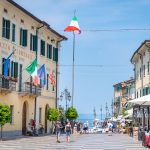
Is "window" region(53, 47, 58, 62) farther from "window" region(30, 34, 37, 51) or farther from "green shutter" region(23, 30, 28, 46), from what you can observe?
"green shutter" region(23, 30, 28, 46)

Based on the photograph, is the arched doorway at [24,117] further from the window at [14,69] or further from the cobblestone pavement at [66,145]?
the cobblestone pavement at [66,145]

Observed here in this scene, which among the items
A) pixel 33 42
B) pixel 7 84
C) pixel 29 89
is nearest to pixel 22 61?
pixel 29 89

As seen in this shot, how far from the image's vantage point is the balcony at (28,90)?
3928 centimetres

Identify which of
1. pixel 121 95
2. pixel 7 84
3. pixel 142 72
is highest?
pixel 142 72

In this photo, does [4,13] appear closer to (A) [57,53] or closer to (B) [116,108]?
(A) [57,53]

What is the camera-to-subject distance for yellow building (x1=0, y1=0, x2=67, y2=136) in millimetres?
35906

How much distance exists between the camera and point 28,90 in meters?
40.3

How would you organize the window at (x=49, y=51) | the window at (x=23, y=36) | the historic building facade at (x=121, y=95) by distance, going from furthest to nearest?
the historic building facade at (x=121, y=95) → the window at (x=49, y=51) → the window at (x=23, y=36)

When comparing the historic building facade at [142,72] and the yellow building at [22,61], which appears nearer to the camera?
the yellow building at [22,61]

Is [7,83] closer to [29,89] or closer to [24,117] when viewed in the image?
[29,89]

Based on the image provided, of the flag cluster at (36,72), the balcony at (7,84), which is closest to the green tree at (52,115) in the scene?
the flag cluster at (36,72)

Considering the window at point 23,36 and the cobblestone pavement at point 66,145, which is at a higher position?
the window at point 23,36

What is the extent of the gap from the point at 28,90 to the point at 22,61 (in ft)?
8.28

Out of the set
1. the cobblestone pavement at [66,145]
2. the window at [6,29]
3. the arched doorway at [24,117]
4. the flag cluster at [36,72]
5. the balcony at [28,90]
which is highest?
the window at [6,29]
